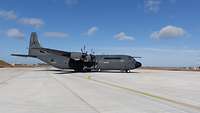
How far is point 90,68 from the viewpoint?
183ft

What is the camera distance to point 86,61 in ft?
181

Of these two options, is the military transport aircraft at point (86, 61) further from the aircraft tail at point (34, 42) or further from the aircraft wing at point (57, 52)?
the aircraft tail at point (34, 42)

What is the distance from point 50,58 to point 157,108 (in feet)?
150

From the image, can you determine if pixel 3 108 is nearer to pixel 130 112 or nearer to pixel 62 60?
pixel 130 112

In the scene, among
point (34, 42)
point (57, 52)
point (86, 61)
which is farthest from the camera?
point (34, 42)

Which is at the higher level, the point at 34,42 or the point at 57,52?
the point at 34,42

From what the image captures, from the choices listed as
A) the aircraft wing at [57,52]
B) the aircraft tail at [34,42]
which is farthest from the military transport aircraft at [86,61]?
the aircraft tail at [34,42]

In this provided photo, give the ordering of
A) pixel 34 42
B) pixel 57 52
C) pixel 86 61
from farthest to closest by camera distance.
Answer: pixel 34 42
pixel 86 61
pixel 57 52

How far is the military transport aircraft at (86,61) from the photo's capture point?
173 ft

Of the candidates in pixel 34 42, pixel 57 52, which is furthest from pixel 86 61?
pixel 34 42

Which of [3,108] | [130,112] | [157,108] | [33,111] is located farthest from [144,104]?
[3,108]

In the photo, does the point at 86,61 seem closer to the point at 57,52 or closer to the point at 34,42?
the point at 57,52

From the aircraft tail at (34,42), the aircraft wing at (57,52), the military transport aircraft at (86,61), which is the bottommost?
the military transport aircraft at (86,61)

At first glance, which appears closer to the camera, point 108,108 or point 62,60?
point 108,108
